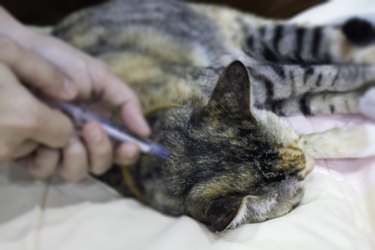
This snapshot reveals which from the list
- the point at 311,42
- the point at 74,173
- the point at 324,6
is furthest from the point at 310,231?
the point at 324,6

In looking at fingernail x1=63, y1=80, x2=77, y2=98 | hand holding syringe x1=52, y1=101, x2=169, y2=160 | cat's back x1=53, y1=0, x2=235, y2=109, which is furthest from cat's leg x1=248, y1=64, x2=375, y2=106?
fingernail x1=63, y1=80, x2=77, y2=98

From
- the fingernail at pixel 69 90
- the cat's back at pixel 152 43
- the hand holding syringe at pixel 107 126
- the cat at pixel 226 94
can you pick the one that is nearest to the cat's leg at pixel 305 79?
the cat at pixel 226 94

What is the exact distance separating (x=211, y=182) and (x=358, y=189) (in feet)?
1.04

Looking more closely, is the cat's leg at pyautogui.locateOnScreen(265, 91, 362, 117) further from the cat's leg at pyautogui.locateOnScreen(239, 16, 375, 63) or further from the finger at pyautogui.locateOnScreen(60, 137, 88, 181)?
the finger at pyautogui.locateOnScreen(60, 137, 88, 181)

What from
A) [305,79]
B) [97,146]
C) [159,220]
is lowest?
[159,220]

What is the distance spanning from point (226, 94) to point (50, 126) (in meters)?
0.30

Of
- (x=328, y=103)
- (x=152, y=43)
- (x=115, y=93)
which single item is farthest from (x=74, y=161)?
(x=328, y=103)

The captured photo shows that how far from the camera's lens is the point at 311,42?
1.18 meters

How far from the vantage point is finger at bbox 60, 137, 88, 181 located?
88cm

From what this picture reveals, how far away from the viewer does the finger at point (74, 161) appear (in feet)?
2.89

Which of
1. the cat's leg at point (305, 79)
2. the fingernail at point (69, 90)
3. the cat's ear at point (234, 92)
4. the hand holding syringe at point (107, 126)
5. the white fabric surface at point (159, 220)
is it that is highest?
the cat's ear at point (234, 92)

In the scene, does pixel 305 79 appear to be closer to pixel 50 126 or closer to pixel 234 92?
pixel 234 92

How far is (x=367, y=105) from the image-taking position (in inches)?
40.1

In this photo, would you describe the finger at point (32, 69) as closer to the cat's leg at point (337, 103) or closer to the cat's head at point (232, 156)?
the cat's head at point (232, 156)
